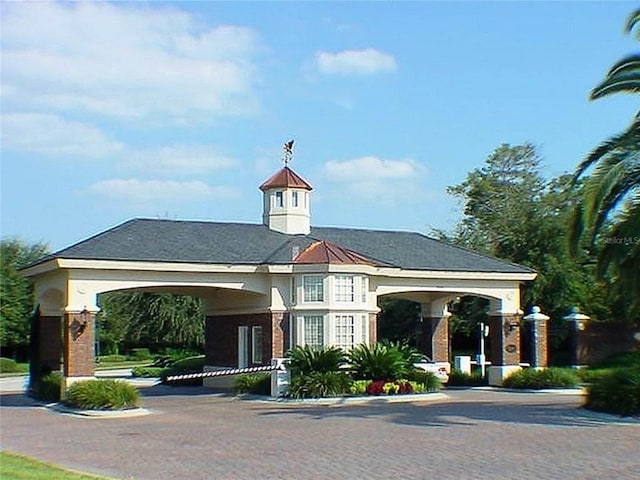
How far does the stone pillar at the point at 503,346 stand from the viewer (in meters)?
35.9

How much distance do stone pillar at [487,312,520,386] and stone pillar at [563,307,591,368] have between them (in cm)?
384

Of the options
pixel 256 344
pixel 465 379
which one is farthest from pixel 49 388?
pixel 465 379

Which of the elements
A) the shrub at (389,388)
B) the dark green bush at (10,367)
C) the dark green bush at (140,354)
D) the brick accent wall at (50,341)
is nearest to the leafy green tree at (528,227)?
the shrub at (389,388)

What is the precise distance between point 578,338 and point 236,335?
14.2 metres

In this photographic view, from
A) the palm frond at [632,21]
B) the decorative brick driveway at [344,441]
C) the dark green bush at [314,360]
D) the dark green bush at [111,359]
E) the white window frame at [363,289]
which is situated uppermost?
the palm frond at [632,21]

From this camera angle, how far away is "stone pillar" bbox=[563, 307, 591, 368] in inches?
1553

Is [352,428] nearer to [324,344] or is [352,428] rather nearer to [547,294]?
[324,344]

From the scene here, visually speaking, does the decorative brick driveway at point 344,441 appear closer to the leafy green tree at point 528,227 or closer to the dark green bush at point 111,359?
the leafy green tree at point 528,227

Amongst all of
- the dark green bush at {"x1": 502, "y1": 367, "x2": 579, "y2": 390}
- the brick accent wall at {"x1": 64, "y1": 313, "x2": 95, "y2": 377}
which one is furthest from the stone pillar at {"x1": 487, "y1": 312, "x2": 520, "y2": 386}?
the brick accent wall at {"x1": 64, "y1": 313, "x2": 95, "y2": 377}

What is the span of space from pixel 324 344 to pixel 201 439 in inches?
502

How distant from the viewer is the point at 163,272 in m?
31.4

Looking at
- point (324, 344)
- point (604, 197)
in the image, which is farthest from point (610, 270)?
point (324, 344)

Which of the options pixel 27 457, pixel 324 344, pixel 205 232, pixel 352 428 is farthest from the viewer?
pixel 205 232

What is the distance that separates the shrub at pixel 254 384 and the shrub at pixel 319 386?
1.75 m
